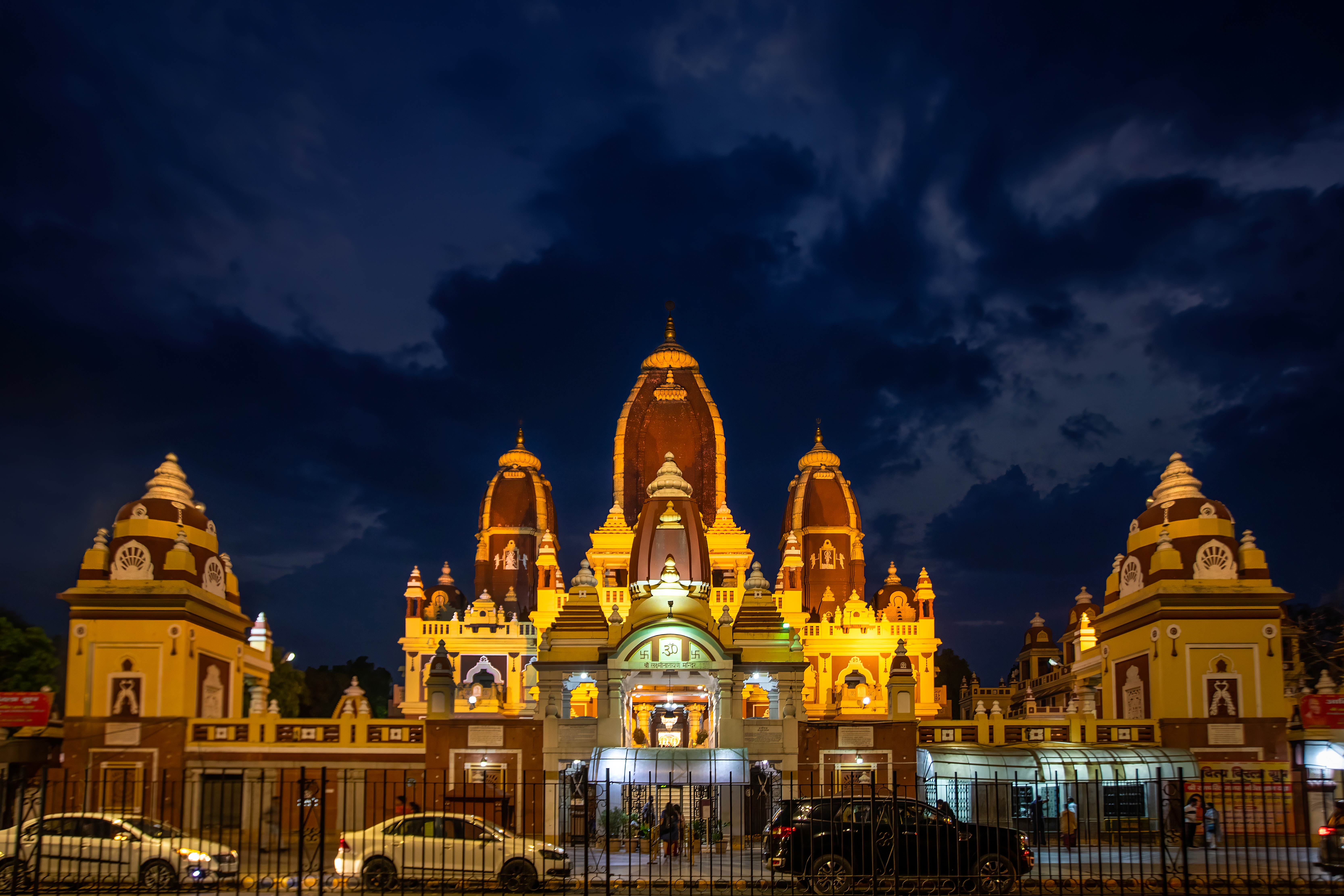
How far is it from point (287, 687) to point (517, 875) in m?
43.7

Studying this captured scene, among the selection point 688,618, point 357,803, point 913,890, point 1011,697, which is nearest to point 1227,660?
point 688,618

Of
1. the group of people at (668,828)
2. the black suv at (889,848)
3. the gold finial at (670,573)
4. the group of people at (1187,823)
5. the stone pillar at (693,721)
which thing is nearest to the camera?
the black suv at (889,848)

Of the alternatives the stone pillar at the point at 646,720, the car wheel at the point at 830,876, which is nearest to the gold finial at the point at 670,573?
the stone pillar at the point at 646,720

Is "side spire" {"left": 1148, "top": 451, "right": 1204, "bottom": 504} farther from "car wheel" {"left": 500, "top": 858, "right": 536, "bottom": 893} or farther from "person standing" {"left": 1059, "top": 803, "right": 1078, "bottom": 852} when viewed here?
"car wheel" {"left": 500, "top": 858, "right": 536, "bottom": 893}

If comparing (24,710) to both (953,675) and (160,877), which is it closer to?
(160,877)

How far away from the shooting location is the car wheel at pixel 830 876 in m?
19.0

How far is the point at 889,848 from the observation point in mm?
19938

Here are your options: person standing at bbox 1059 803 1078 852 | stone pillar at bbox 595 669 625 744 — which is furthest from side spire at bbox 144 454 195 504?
person standing at bbox 1059 803 1078 852

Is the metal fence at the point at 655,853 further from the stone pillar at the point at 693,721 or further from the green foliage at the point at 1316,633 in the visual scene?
the green foliage at the point at 1316,633

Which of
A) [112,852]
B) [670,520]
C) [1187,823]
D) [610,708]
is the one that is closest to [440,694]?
[610,708]

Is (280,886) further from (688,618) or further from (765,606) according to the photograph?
(765,606)

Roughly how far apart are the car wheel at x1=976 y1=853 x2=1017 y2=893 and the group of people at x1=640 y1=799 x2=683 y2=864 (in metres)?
4.75

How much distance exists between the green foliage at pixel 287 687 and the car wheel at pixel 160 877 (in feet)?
121

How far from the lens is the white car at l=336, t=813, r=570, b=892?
65.7 feet
